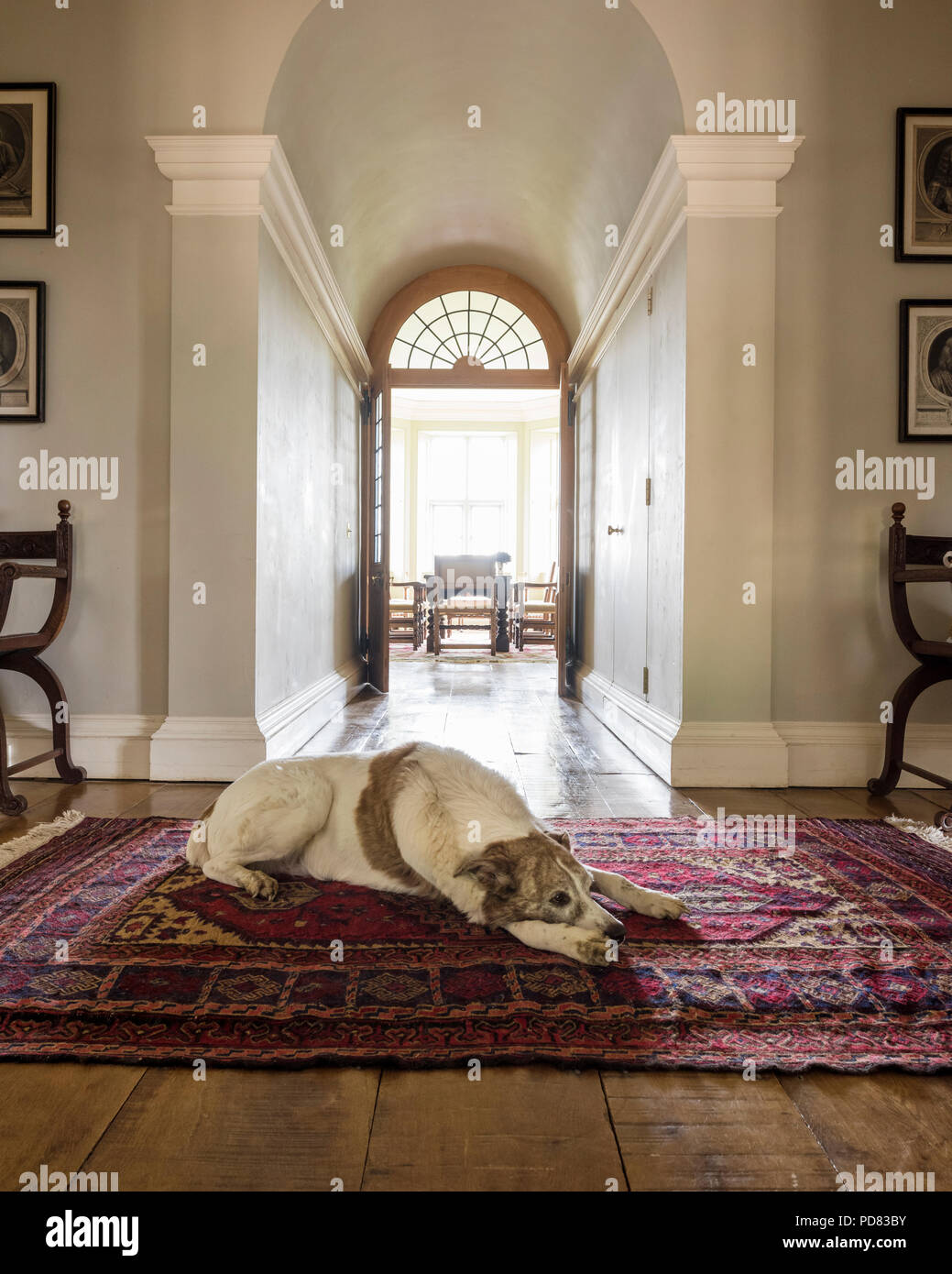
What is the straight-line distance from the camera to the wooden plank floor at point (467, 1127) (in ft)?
3.29

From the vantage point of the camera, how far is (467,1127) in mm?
1097

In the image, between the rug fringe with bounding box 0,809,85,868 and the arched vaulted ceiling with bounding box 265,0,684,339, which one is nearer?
the rug fringe with bounding box 0,809,85,868

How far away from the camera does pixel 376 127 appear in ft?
14.8

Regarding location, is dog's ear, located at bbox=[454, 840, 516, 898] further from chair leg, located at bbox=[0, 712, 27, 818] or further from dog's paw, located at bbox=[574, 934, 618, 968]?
chair leg, located at bbox=[0, 712, 27, 818]

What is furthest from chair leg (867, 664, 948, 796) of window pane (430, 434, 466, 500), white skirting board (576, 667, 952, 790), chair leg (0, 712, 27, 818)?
window pane (430, 434, 466, 500)

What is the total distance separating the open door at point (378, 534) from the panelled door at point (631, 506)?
2.24 metres

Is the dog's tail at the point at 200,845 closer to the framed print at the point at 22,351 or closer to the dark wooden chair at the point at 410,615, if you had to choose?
the framed print at the point at 22,351

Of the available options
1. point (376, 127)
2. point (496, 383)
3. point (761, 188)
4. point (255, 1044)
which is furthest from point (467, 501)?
point (255, 1044)

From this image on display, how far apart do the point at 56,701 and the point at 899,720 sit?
347 cm

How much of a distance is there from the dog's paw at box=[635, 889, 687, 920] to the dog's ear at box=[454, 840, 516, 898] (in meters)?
0.42

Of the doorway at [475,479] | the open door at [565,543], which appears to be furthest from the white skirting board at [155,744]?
the doorway at [475,479]

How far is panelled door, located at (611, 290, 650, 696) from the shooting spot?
13.9ft

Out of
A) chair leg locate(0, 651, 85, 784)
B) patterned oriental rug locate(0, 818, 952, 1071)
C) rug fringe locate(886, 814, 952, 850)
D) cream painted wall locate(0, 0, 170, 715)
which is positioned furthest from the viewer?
cream painted wall locate(0, 0, 170, 715)

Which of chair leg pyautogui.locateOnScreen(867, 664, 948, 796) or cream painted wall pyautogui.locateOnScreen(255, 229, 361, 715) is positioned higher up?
cream painted wall pyautogui.locateOnScreen(255, 229, 361, 715)
